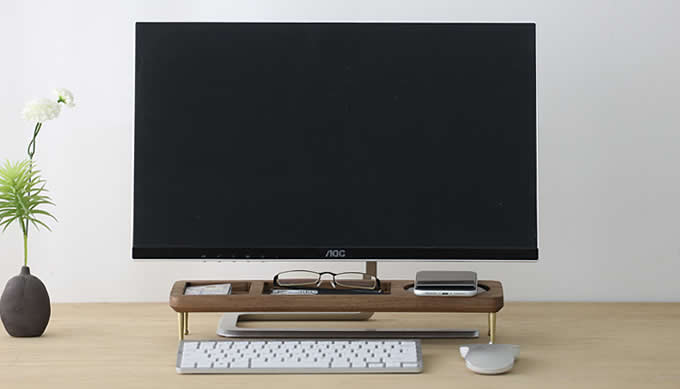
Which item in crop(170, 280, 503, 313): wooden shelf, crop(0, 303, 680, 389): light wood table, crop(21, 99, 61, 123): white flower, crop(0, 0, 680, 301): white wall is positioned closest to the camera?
crop(0, 303, 680, 389): light wood table

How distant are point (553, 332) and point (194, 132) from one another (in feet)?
2.71

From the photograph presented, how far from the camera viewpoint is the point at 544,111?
1.86 metres

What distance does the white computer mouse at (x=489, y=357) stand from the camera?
1.27 meters

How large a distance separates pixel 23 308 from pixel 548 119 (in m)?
1.23

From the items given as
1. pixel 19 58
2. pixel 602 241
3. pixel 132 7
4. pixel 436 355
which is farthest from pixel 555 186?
pixel 19 58

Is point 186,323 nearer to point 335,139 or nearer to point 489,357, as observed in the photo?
point 335,139

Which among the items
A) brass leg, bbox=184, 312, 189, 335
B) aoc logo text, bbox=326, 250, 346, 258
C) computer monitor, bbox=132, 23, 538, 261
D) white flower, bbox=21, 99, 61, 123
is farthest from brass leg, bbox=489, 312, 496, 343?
white flower, bbox=21, 99, 61, 123

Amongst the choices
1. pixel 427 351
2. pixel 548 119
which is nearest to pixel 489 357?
pixel 427 351

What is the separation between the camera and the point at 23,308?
4.93ft

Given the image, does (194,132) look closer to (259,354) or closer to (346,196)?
(346,196)

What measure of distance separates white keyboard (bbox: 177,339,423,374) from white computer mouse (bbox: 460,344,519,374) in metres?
0.08

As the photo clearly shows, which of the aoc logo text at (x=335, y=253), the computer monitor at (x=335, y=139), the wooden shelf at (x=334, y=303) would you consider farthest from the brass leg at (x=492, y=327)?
the aoc logo text at (x=335, y=253)

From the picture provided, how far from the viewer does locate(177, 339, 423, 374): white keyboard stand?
4.18ft

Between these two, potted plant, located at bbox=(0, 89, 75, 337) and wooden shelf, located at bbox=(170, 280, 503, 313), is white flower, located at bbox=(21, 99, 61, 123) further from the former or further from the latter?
wooden shelf, located at bbox=(170, 280, 503, 313)
